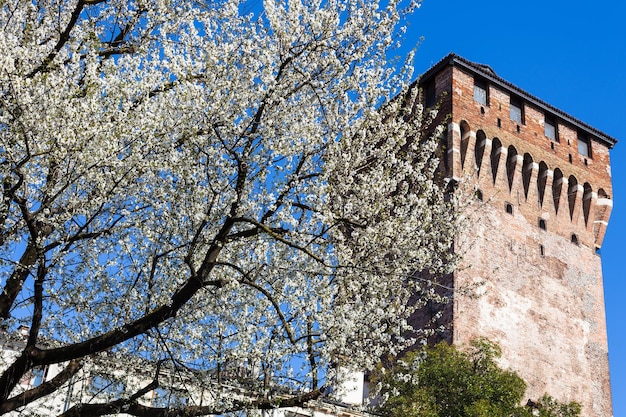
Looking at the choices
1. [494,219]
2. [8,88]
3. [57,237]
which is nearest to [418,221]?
[57,237]

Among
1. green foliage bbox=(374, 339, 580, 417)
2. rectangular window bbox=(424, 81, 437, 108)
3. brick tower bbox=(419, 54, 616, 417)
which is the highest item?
rectangular window bbox=(424, 81, 437, 108)

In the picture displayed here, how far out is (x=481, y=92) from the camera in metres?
34.2

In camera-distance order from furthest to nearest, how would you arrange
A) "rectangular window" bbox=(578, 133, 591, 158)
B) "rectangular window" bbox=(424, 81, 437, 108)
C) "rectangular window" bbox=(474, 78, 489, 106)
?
"rectangular window" bbox=(578, 133, 591, 158)
"rectangular window" bbox=(424, 81, 437, 108)
"rectangular window" bbox=(474, 78, 489, 106)

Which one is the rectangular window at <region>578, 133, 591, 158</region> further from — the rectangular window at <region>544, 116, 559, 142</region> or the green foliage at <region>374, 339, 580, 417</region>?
the green foliage at <region>374, 339, 580, 417</region>

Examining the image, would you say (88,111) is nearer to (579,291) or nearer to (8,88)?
(8,88)

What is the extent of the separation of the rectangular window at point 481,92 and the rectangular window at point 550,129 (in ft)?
13.4

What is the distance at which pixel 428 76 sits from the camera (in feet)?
112

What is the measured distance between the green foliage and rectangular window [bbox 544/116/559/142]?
16.1 meters

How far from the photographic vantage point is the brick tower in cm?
3056

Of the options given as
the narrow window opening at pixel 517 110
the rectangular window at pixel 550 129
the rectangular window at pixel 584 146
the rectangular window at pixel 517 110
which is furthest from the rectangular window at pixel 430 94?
the rectangular window at pixel 584 146

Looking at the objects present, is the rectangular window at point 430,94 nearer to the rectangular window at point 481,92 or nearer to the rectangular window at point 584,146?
the rectangular window at point 481,92

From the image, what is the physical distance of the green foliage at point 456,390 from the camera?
2123cm

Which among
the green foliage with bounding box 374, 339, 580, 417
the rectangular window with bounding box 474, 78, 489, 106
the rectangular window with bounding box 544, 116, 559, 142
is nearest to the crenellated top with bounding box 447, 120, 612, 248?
the rectangular window with bounding box 544, 116, 559, 142

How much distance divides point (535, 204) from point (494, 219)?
131 inches
